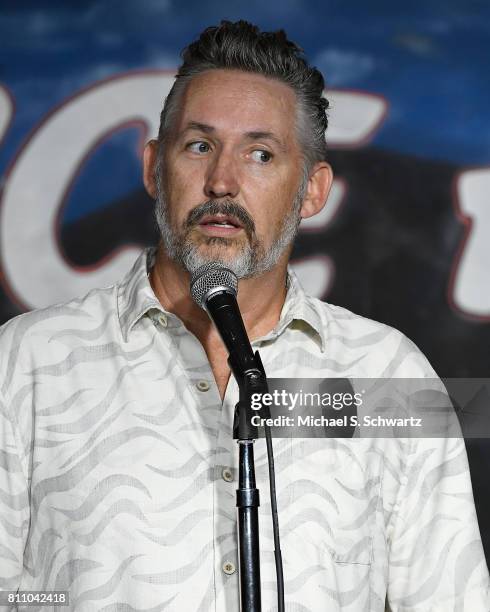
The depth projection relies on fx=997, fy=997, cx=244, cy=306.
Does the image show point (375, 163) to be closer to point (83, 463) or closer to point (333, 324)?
point (333, 324)

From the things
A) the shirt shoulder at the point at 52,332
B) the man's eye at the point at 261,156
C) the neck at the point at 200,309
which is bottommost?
the shirt shoulder at the point at 52,332

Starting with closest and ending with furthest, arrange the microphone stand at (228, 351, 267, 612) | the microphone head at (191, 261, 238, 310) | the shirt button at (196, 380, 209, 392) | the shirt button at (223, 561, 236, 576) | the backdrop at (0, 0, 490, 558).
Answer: the microphone stand at (228, 351, 267, 612), the microphone head at (191, 261, 238, 310), the shirt button at (223, 561, 236, 576), the shirt button at (196, 380, 209, 392), the backdrop at (0, 0, 490, 558)

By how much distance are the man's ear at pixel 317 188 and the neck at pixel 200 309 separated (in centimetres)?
16

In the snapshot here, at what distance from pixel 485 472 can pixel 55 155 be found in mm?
1489

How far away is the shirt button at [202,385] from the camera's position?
1.76 metres

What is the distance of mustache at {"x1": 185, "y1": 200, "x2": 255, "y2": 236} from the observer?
1782 millimetres

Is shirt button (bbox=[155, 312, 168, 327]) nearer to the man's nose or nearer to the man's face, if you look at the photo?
the man's face

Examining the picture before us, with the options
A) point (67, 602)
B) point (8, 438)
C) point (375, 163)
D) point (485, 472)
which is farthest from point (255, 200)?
point (485, 472)

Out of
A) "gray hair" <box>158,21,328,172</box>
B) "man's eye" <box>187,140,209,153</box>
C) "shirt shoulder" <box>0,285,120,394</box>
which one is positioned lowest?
"shirt shoulder" <box>0,285,120,394</box>

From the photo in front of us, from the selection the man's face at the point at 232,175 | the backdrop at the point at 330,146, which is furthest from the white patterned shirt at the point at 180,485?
the backdrop at the point at 330,146

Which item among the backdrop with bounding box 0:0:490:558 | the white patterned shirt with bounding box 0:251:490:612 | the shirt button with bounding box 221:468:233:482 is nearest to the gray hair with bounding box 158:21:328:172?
the white patterned shirt with bounding box 0:251:490:612

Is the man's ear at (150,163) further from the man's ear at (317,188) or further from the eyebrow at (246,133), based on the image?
the man's ear at (317,188)

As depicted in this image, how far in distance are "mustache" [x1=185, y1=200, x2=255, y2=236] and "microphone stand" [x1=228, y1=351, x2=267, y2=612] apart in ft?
1.92

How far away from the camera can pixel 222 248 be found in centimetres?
178
